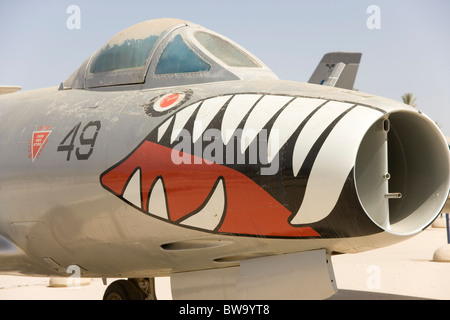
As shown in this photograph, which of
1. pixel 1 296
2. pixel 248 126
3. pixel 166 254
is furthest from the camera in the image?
pixel 1 296

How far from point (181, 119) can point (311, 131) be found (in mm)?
1186

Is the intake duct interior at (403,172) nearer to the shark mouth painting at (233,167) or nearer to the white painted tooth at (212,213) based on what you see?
the shark mouth painting at (233,167)

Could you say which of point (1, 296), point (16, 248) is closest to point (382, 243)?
point (16, 248)

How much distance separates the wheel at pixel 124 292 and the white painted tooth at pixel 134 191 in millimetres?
2593

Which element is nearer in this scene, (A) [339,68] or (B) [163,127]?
(B) [163,127]

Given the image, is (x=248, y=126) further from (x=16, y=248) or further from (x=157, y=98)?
(x=16, y=248)

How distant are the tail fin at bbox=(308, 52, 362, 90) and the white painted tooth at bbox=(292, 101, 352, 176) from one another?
78.9ft

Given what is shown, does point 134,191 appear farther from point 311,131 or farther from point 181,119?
point 311,131

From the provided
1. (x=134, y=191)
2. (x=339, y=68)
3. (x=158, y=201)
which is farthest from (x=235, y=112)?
(x=339, y=68)

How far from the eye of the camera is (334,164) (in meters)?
4.57
